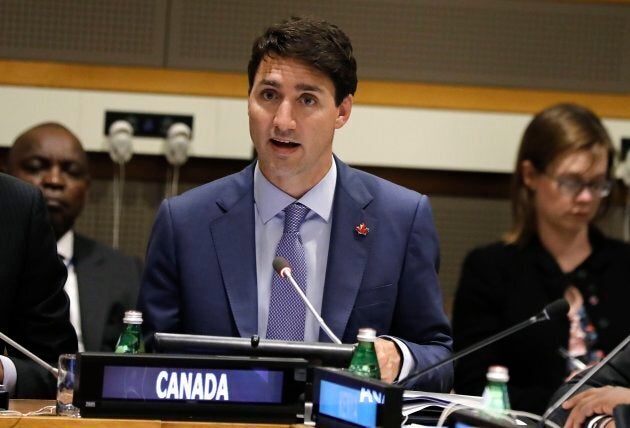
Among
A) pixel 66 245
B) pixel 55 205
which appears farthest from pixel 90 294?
pixel 55 205

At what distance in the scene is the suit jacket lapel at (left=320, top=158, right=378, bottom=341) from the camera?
300 centimetres

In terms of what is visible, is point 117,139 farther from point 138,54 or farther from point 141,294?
point 141,294

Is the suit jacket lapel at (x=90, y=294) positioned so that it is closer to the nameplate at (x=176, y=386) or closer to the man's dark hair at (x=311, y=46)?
the man's dark hair at (x=311, y=46)

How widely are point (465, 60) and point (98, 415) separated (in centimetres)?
345

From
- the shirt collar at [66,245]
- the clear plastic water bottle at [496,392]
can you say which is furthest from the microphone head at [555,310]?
the shirt collar at [66,245]

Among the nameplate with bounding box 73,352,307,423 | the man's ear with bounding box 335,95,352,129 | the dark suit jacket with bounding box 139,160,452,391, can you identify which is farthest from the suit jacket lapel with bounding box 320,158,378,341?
the nameplate with bounding box 73,352,307,423

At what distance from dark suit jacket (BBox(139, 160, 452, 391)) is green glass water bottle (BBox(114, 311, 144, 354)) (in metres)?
0.47

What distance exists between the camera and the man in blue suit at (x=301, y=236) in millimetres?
2988

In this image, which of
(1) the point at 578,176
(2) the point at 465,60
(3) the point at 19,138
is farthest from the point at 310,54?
(2) the point at 465,60

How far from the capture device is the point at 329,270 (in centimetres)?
303

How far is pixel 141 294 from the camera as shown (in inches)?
119

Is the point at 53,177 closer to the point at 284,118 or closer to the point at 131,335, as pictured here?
the point at 284,118

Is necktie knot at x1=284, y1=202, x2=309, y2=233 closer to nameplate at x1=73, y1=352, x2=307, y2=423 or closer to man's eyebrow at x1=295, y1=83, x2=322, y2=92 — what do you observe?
man's eyebrow at x1=295, y1=83, x2=322, y2=92

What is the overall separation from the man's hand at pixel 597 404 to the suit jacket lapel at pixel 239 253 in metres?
0.83
